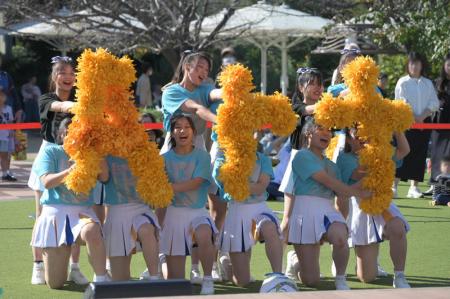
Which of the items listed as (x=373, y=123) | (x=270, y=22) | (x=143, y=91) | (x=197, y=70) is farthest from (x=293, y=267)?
(x=143, y=91)

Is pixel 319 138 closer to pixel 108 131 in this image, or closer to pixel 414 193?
pixel 108 131

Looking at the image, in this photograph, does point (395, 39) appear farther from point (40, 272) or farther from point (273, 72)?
point (273, 72)

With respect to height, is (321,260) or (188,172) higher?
(188,172)

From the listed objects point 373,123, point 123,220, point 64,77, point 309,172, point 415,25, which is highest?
point 415,25

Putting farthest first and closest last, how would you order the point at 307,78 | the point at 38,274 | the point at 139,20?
the point at 139,20 → the point at 307,78 → the point at 38,274

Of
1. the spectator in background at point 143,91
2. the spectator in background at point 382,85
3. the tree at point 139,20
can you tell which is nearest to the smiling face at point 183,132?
the spectator in background at point 382,85

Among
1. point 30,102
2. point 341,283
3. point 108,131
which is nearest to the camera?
point 108,131

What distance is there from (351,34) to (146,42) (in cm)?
424

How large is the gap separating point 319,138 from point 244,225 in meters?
0.86

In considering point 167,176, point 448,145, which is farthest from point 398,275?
point 448,145

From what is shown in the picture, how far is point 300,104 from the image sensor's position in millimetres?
8141

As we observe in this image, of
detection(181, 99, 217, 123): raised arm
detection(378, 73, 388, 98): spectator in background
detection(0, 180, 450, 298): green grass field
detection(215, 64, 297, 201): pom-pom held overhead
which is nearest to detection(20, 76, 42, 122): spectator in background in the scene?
detection(378, 73, 388, 98): spectator in background

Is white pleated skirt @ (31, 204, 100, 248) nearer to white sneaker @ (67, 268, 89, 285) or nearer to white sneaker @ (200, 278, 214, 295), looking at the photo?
white sneaker @ (67, 268, 89, 285)

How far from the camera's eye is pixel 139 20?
70.4 ft
